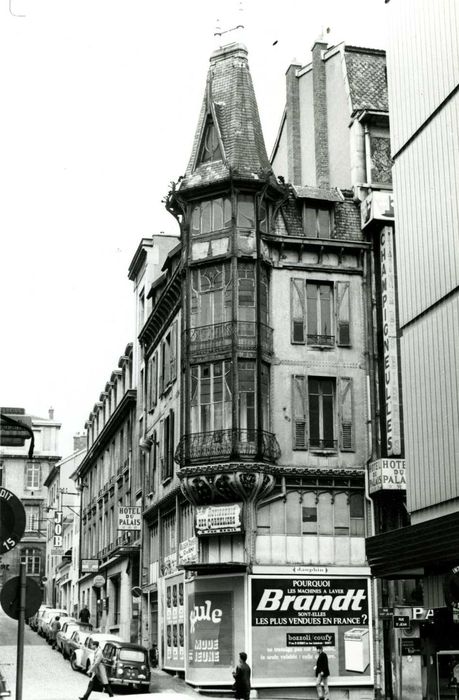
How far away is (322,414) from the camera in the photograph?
37.7m

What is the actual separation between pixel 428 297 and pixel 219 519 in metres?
13.9

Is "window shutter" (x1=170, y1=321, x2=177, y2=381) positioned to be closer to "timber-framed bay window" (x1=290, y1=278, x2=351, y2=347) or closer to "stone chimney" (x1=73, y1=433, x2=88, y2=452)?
"timber-framed bay window" (x1=290, y1=278, x2=351, y2=347)

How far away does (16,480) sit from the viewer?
12694 centimetres

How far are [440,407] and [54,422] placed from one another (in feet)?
365

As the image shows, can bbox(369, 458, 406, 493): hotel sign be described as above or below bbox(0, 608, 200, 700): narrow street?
above

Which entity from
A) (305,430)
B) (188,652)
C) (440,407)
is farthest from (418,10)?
(188,652)

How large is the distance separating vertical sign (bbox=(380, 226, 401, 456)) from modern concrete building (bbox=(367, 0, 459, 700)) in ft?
34.4

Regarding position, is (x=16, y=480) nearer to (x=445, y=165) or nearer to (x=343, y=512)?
(x=343, y=512)

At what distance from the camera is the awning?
70.9ft

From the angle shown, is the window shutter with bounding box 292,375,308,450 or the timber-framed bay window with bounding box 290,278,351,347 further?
the timber-framed bay window with bounding box 290,278,351,347

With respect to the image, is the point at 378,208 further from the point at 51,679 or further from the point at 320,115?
the point at 51,679

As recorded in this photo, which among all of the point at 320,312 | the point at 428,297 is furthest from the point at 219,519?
the point at 428,297

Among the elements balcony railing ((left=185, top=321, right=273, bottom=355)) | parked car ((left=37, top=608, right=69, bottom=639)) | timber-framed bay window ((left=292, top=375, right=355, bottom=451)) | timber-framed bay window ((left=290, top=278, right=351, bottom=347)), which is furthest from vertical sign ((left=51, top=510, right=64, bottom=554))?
timber-framed bay window ((left=290, top=278, right=351, bottom=347))

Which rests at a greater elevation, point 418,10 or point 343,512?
point 418,10
